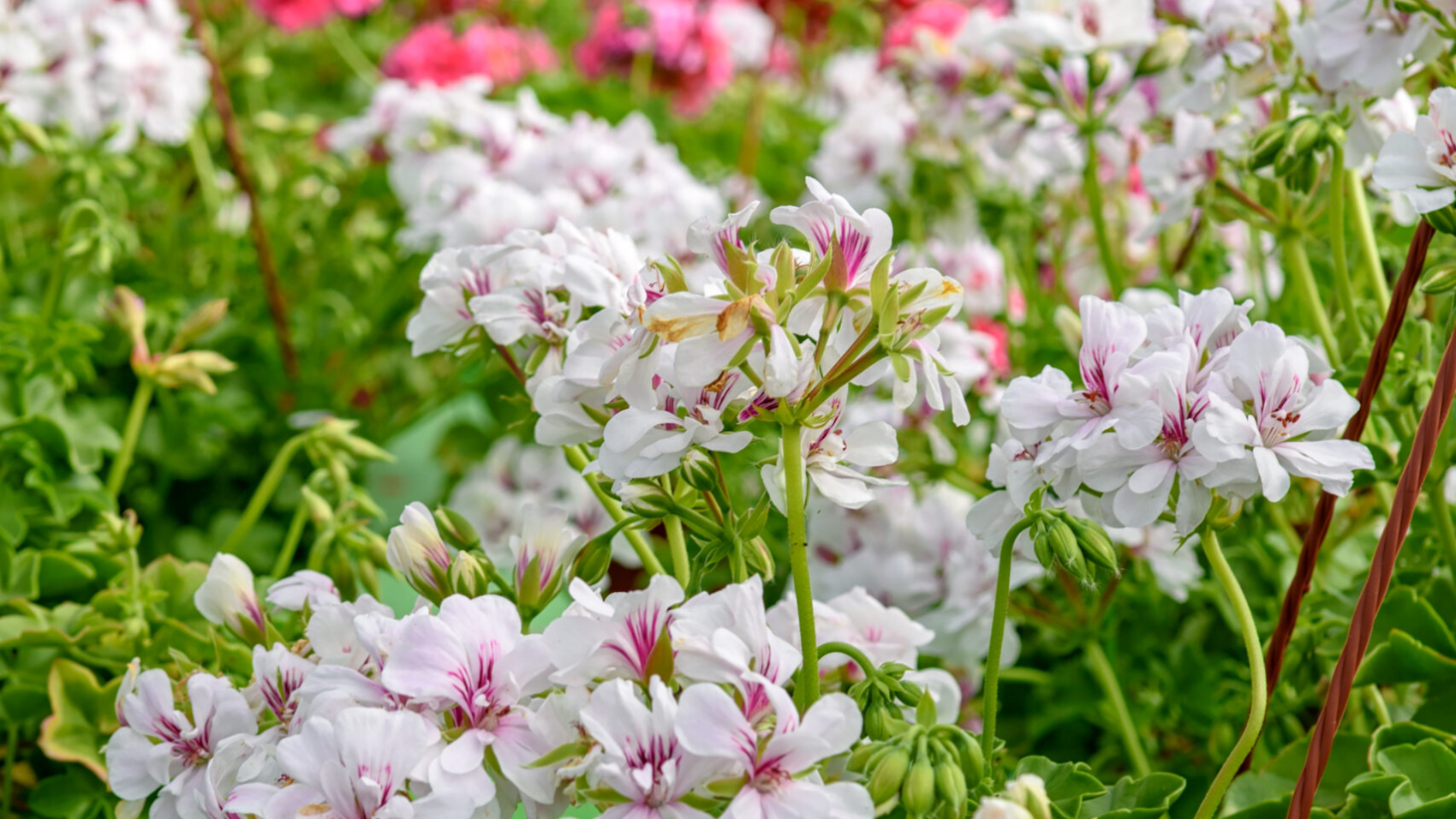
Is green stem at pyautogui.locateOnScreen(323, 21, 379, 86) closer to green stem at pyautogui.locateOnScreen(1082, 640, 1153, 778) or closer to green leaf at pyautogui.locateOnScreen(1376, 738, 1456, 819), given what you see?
green stem at pyautogui.locateOnScreen(1082, 640, 1153, 778)

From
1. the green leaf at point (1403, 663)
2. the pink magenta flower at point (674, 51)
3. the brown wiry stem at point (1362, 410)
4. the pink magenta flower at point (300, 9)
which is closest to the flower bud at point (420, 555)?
the brown wiry stem at point (1362, 410)

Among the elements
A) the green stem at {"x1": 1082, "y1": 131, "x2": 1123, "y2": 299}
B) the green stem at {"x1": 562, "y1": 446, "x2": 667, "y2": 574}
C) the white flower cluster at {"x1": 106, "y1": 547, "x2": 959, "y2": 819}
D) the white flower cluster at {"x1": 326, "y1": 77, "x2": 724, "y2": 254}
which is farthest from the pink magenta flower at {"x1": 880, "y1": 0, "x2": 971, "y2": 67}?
the white flower cluster at {"x1": 106, "y1": 547, "x2": 959, "y2": 819}

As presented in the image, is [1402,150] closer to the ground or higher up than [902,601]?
higher up

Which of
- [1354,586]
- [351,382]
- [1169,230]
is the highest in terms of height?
[1169,230]

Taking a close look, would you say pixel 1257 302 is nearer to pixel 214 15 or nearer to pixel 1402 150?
pixel 1402 150

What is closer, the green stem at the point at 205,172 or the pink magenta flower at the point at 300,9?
the green stem at the point at 205,172

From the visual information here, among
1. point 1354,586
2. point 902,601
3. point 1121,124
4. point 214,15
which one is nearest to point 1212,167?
point 1121,124

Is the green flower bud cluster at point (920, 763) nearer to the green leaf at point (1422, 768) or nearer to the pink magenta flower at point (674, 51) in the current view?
the green leaf at point (1422, 768)
